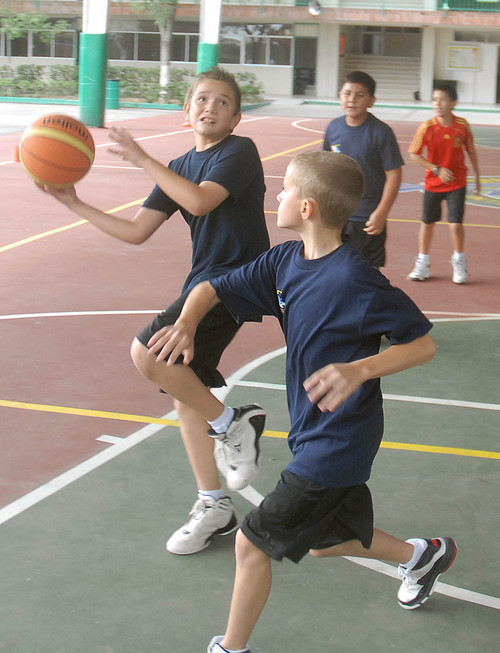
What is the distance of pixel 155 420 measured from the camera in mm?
4895

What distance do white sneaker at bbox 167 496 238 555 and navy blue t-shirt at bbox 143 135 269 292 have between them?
2.92 feet

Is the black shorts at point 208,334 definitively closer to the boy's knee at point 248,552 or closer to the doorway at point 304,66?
the boy's knee at point 248,552

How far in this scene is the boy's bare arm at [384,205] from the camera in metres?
6.06

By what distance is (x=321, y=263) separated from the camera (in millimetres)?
2727

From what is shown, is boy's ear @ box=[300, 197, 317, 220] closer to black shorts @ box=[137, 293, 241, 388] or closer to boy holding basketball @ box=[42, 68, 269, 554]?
boy holding basketball @ box=[42, 68, 269, 554]

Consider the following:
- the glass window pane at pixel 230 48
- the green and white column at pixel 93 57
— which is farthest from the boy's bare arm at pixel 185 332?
the glass window pane at pixel 230 48

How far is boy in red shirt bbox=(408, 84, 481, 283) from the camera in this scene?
7.84m

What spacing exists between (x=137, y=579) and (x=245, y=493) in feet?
2.86

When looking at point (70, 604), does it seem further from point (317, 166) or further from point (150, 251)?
point (150, 251)

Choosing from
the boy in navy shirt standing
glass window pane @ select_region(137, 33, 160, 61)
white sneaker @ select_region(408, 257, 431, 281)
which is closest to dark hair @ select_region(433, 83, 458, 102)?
white sneaker @ select_region(408, 257, 431, 281)

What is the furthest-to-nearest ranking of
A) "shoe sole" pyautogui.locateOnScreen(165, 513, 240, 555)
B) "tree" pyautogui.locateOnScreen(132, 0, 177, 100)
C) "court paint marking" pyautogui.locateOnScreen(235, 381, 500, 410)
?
"tree" pyautogui.locateOnScreen(132, 0, 177, 100)
"court paint marking" pyautogui.locateOnScreen(235, 381, 500, 410)
"shoe sole" pyautogui.locateOnScreen(165, 513, 240, 555)

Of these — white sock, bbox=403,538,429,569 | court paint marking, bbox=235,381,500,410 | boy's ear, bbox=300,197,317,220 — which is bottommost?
white sock, bbox=403,538,429,569

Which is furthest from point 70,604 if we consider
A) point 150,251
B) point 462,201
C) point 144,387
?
point 150,251

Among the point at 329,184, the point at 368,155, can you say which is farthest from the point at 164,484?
the point at 368,155
